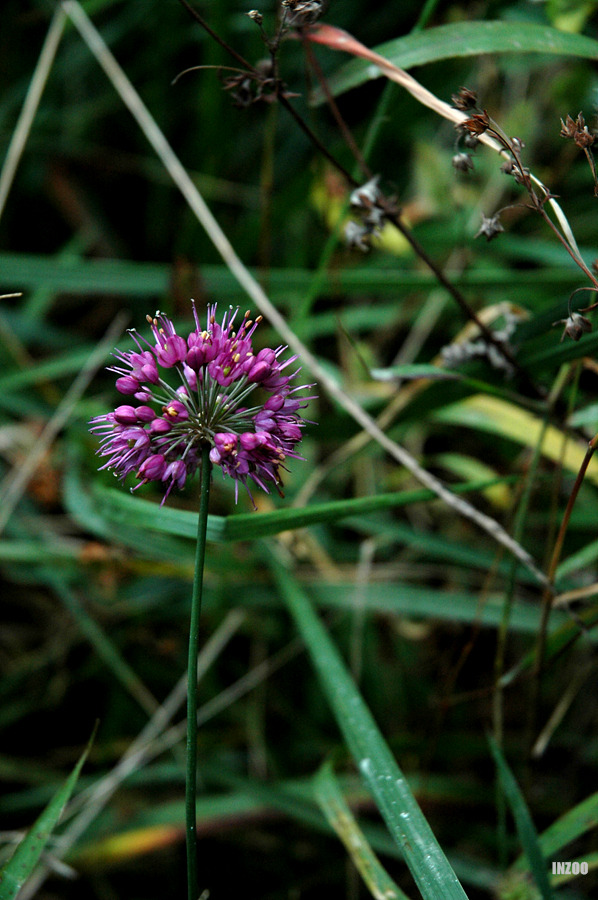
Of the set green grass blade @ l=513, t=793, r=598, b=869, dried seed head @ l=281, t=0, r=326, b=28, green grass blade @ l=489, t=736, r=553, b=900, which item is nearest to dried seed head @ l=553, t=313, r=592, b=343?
dried seed head @ l=281, t=0, r=326, b=28

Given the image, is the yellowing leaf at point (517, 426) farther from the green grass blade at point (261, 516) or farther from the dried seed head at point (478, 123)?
the dried seed head at point (478, 123)

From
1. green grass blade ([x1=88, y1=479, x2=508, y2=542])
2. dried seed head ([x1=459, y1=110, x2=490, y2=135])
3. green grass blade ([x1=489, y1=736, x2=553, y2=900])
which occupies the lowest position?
green grass blade ([x1=489, y1=736, x2=553, y2=900])

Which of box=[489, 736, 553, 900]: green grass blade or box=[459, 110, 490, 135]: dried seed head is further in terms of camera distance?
box=[489, 736, 553, 900]: green grass blade

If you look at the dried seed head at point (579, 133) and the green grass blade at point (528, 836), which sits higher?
the dried seed head at point (579, 133)

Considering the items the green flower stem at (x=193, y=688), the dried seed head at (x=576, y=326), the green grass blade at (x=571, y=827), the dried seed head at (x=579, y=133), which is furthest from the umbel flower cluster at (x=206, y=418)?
the green grass blade at (x=571, y=827)

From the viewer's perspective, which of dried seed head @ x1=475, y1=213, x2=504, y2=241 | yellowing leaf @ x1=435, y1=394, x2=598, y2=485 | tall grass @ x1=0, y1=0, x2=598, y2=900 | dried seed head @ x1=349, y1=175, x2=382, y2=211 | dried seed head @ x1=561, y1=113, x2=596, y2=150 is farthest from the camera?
yellowing leaf @ x1=435, y1=394, x2=598, y2=485

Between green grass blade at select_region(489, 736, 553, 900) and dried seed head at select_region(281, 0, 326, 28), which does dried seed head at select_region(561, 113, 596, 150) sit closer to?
dried seed head at select_region(281, 0, 326, 28)

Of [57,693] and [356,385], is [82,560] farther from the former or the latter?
[356,385]
